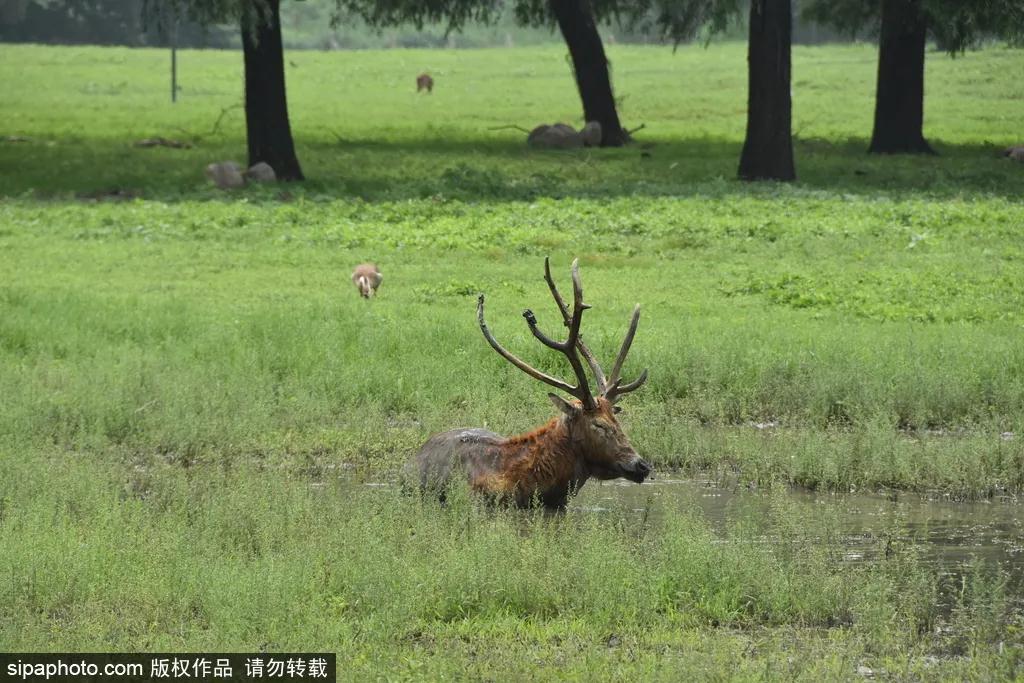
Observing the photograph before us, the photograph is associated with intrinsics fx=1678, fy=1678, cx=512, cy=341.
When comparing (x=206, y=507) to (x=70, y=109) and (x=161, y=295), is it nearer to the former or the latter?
(x=161, y=295)

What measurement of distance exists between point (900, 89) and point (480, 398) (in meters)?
21.0

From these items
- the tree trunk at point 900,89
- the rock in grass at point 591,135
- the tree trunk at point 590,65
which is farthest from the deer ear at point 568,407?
the tree trunk at point 590,65

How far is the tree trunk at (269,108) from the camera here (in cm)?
2742

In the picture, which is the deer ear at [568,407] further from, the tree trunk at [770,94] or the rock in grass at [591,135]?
the rock in grass at [591,135]

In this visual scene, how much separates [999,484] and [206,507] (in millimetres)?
5161

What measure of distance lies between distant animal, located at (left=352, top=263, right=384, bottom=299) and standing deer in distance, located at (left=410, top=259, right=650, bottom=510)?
7.28m

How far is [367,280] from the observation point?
17172mm

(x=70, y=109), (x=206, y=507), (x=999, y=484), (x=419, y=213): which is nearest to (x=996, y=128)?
(x=419, y=213)

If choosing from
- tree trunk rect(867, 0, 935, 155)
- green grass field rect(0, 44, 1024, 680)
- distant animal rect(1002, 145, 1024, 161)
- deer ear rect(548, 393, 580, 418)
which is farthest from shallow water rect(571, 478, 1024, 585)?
tree trunk rect(867, 0, 935, 155)

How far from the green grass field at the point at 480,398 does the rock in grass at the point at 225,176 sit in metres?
0.37

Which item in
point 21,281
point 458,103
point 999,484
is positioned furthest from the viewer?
point 458,103

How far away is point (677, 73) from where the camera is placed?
56344mm

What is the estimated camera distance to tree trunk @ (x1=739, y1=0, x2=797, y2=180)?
27.4 metres

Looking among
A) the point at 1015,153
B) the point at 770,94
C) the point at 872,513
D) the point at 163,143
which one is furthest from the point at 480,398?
the point at 163,143
